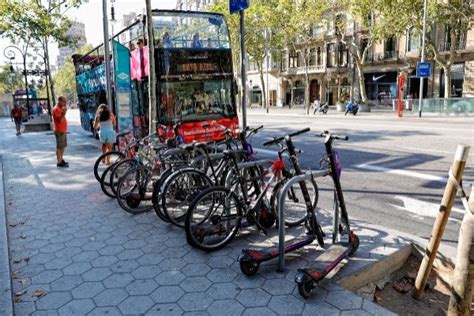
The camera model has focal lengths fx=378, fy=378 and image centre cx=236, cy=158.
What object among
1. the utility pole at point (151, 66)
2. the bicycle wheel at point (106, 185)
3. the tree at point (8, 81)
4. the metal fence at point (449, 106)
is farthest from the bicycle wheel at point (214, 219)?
the tree at point (8, 81)

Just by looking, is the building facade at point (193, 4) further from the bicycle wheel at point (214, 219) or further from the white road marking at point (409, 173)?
the bicycle wheel at point (214, 219)

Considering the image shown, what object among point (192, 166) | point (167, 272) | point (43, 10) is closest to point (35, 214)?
point (192, 166)

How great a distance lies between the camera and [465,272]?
9.14ft

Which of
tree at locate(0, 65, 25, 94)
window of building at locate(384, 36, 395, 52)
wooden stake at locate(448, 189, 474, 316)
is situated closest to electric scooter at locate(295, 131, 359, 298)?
wooden stake at locate(448, 189, 474, 316)

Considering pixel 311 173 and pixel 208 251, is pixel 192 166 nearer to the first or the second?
pixel 208 251

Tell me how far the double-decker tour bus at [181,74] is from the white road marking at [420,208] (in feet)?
15.5

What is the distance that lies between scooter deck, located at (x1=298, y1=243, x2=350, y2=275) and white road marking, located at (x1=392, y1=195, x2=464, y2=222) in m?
2.08

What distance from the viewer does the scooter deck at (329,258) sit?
10.7ft

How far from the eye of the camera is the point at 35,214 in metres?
5.68

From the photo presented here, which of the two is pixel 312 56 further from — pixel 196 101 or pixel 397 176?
pixel 397 176

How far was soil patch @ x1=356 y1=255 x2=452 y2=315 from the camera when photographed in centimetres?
335

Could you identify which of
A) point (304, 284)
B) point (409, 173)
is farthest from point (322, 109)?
point (304, 284)

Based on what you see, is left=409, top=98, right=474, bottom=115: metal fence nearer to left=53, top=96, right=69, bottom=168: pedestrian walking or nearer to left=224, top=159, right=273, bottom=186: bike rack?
left=224, top=159, right=273, bottom=186: bike rack

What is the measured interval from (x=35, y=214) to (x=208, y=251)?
10.3 ft
